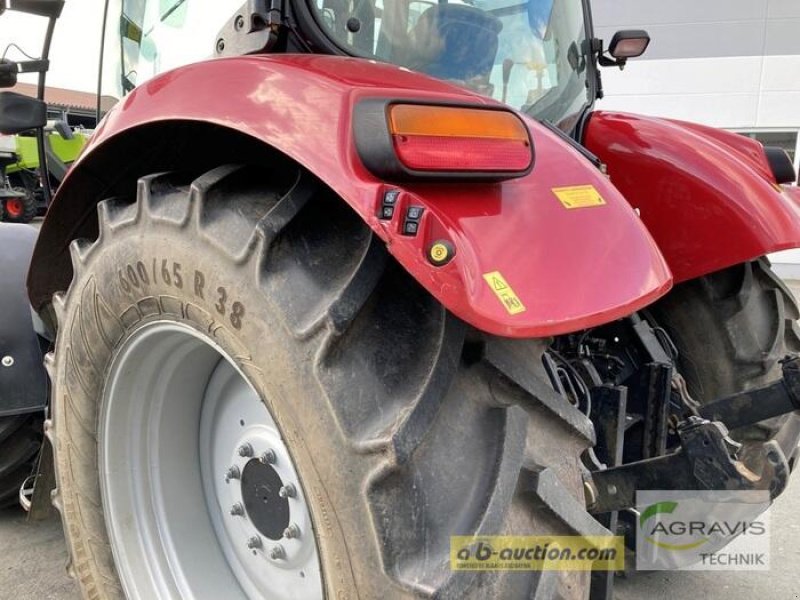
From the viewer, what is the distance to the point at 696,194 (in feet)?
6.49

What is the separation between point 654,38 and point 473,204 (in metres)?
9.80

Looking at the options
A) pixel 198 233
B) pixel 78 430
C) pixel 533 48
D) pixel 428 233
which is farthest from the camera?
pixel 533 48

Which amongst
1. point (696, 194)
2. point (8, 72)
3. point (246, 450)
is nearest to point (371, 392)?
point (246, 450)

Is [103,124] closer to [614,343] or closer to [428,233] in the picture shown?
[428,233]

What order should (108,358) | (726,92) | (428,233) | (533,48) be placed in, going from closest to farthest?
(428,233) → (108,358) → (533,48) → (726,92)

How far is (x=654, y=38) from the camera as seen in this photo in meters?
9.55

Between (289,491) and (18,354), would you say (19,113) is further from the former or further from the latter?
(289,491)

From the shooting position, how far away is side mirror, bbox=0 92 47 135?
6.69ft

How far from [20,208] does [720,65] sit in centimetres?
1314

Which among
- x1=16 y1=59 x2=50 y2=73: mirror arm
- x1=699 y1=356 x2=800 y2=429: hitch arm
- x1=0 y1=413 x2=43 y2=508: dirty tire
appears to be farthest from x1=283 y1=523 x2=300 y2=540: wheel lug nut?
x1=16 y1=59 x2=50 y2=73: mirror arm

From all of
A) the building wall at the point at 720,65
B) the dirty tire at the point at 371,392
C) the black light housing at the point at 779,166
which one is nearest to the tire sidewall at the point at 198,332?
the dirty tire at the point at 371,392

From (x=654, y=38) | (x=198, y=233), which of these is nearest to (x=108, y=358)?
(x=198, y=233)

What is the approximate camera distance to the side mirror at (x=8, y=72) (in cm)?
197

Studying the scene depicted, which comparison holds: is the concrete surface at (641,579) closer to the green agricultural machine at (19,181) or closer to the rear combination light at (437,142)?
the rear combination light at (437,142)
